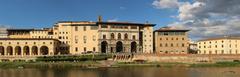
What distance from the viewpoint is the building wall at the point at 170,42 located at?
121m

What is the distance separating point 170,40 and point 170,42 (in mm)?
639

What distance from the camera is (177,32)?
400 ft

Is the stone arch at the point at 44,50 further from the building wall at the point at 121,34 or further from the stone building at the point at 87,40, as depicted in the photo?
the building wall at the point at 121,34

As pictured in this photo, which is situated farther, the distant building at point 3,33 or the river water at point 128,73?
the distant building at point 3,33

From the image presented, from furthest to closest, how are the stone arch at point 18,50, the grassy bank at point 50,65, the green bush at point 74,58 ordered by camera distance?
the stone arch at point 18,50 < the green bush at point 74,58 < the grassy bank at point 50,65

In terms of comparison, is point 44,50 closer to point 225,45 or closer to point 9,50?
point 9,50

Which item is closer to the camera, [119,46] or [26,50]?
[26,50]

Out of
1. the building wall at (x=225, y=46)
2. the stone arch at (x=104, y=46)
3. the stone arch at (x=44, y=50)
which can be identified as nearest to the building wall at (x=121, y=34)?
the stone arch at (x=104, y=46)

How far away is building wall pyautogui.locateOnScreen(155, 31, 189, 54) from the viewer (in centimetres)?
12112

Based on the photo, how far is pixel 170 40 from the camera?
121188 millimetres

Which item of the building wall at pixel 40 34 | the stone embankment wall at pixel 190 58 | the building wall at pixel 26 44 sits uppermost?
the building wall at pixel 40 34

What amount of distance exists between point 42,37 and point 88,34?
53.4 feet

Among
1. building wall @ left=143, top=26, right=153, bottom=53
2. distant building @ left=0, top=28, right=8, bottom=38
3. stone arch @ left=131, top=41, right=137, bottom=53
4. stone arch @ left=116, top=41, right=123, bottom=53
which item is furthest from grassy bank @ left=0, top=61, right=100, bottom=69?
distant building @ left=0, top=28, right=8, bottom=38

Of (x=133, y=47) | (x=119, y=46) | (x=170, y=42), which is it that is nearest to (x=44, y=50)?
(x=119, y=46)
